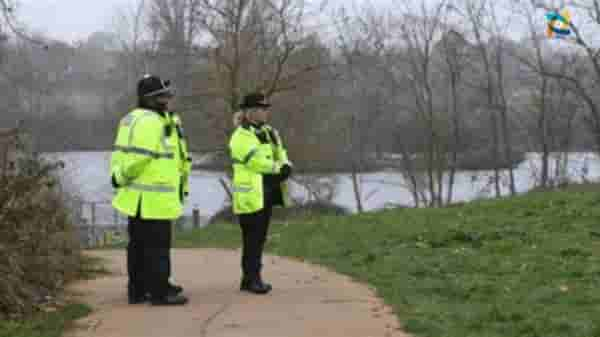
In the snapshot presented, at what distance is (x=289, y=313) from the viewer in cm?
643

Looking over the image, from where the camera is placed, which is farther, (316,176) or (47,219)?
(316,176)

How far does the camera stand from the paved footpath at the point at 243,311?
18.8 ft

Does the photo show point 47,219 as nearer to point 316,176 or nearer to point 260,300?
point 260,300

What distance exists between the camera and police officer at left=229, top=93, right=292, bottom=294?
23.2 ft

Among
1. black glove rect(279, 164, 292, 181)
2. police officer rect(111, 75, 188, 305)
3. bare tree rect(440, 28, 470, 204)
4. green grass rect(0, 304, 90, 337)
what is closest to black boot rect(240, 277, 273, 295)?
police officer rect(111, 75, 188, 305)

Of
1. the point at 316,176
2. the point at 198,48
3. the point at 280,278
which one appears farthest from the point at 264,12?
the point at 280,278

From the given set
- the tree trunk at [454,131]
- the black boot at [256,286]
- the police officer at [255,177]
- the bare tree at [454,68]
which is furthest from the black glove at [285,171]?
the tree trunk at [454,131]

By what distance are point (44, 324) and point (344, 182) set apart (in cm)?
3176

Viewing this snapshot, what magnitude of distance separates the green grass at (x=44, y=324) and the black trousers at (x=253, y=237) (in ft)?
5.44

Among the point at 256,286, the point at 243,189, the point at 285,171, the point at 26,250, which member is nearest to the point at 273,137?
the point at 285,171

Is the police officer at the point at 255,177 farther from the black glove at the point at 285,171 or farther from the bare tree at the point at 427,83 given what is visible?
the bare tree at the point at 427,83

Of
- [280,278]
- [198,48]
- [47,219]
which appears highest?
[198,48]

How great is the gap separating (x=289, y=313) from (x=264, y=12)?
1613cm

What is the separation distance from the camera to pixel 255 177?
7.12 m
